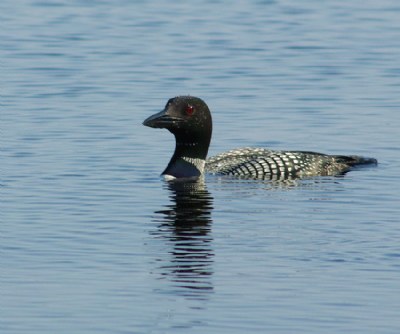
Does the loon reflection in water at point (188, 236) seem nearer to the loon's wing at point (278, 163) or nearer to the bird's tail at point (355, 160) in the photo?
the loon's wing at point (278, 163)

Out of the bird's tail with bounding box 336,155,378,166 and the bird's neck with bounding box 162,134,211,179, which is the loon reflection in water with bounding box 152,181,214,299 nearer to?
the bird's neck with bounding box 162,134,211,179

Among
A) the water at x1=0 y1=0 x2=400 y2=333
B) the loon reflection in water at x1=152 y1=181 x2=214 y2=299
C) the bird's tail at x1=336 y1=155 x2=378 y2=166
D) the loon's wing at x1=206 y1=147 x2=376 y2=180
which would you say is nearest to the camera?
the water at x1=0 y1=0 x2=400 y2=333

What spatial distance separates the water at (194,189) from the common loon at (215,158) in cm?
21

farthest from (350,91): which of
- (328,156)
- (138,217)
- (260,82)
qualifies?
(138,217)

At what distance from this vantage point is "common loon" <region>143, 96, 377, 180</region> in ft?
52.4

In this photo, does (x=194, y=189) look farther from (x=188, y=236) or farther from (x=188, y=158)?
(x=188, y=236)

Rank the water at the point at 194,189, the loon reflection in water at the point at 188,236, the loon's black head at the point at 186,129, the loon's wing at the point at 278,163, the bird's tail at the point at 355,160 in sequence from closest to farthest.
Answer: the water at the point at 194,189, the loon reflection in water at the point at 188,236, the loon's wing at the point at 278,163, the loon's black head at the point at 186,129, the bird's tail at the point at 355,160

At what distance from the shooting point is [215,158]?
1641 cm

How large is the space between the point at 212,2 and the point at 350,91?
12.2m

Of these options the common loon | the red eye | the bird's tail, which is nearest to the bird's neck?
the common loon

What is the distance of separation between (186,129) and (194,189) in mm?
885

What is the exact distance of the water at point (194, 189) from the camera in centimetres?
1054

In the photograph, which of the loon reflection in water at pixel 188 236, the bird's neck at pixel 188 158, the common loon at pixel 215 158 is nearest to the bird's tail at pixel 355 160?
the common loon at pixel 215 158

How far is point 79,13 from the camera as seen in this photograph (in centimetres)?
3119
